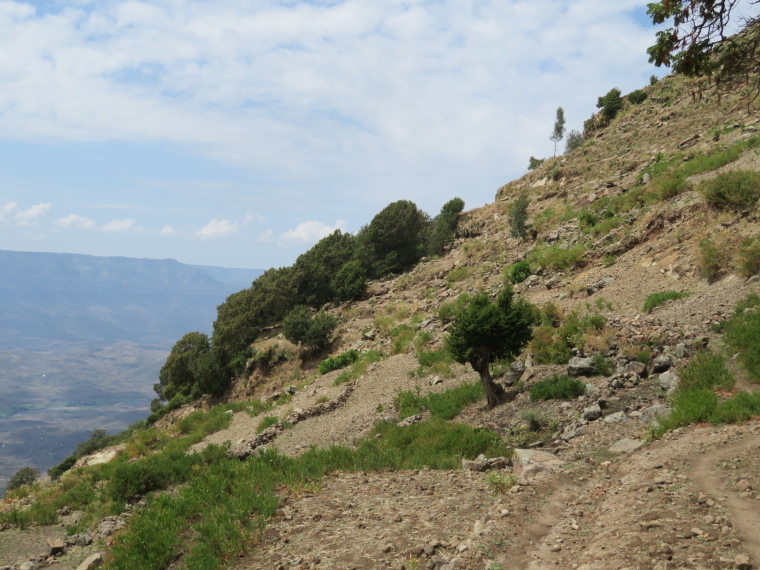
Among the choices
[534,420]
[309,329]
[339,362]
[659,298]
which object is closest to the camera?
[534,420]

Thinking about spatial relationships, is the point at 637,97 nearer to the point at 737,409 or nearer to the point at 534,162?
the point at 534,162

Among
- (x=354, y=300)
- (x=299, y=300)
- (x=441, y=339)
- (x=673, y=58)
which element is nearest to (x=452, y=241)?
(x=354, y=300)

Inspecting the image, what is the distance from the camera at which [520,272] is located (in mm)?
23609

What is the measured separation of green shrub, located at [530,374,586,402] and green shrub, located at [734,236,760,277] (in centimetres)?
567

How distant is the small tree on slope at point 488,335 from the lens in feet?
43.3

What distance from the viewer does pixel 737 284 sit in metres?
12.6

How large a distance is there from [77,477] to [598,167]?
3777 centimetres

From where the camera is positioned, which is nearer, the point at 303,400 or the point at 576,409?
the point at 576,409

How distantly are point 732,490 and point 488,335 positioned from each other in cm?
797

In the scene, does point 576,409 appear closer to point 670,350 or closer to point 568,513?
point 670,350

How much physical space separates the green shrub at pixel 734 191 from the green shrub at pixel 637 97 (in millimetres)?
34163

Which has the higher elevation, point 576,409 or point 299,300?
point 299,300

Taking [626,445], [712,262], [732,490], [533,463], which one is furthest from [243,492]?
[712,262]

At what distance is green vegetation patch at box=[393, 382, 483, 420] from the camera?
46.1ft
